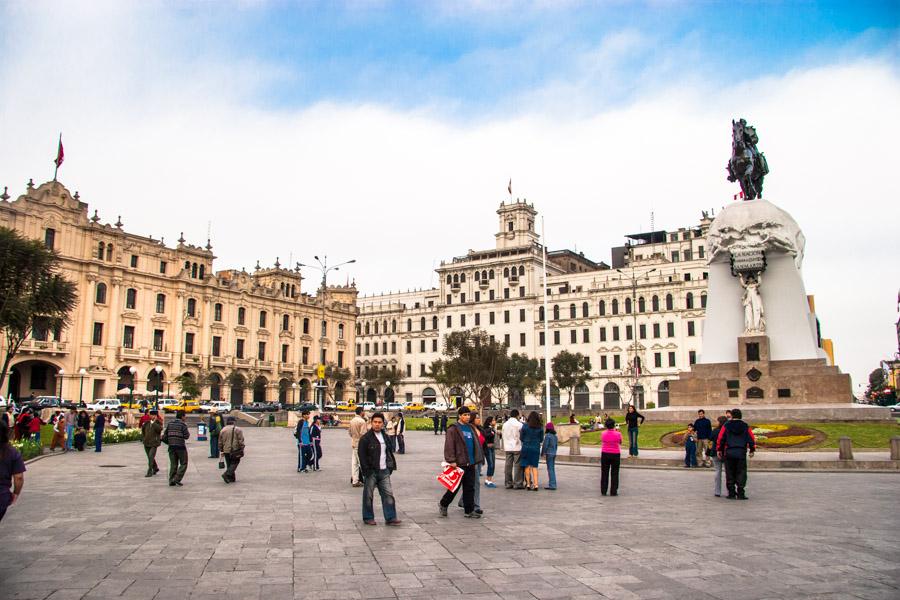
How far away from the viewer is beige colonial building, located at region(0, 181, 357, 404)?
200 feet

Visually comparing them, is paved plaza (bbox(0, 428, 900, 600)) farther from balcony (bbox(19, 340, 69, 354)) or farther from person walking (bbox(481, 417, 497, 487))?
balcony (bbox(19, 340, 69, 354))

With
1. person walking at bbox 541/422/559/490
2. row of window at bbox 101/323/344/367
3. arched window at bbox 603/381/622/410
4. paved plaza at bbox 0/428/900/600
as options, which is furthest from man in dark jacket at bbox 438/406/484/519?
arched window at bbox 603/381/622/410

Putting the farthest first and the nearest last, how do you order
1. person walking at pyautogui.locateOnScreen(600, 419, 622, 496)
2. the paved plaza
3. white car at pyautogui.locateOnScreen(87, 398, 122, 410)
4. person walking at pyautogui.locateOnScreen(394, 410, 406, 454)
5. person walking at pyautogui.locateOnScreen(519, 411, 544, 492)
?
white car at pyautogui.locateOnScreen(87, 398, 122, 410) → person walking at pyautogui.locateOnScreen(394, 410, 406, 454) → person walking at pyautogui.locateOnScreen(519, 411, 544, 492) → person walking at pyautogui.locateOnScreen(600, 419, 622, 496) → the paved plaza

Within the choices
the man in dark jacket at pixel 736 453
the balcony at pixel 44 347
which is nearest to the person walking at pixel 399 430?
the man in dark jacket at pixel 736 453

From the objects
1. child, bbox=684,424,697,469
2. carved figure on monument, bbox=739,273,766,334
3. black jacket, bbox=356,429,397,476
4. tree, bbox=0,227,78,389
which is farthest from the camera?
tree, bbox=0,227,78,389

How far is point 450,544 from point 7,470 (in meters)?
5.14

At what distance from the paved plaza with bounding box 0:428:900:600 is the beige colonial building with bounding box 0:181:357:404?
4342cm

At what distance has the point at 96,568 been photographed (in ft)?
25.8

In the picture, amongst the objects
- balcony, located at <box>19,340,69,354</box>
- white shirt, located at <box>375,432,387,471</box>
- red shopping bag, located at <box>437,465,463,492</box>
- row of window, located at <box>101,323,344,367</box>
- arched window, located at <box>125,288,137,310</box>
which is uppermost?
arched window, located at <box>125,288,137,310</box>

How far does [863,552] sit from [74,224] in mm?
67013

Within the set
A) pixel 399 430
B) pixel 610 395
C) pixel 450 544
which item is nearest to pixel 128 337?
pixel 399 430

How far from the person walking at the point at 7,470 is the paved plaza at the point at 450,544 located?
792 millimetres

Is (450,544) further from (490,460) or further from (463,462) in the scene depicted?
(490,460)

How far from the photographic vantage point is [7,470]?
748 cm
